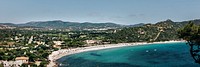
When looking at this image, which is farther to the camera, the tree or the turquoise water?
the turquoise water

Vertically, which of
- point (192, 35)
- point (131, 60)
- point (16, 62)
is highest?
point (192, 35)

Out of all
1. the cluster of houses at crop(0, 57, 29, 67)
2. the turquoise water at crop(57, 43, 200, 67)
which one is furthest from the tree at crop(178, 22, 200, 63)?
the cluster of houses at crop(0, 57, 29, 67)

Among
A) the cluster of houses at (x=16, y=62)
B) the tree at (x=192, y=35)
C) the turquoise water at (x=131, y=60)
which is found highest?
the tree at (x=192, y=35)

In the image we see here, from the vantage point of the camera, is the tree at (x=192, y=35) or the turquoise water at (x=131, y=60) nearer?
the tree at (x=192, y=35)

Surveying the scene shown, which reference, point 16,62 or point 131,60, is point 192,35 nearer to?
point 16,62

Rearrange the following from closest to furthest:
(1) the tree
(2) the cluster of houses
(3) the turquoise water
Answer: (1) the tree < (2) the cluster of houses < (3) the turquoise water

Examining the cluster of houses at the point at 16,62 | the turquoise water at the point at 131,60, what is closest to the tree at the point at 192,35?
the turquoise water at the point at 131,60

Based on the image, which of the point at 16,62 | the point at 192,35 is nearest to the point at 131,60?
the point at 16,62

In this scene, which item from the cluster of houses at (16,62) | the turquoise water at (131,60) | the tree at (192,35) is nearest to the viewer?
the tree at (192,35)

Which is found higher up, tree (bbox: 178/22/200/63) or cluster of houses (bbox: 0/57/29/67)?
tree (bbox: 178/22/200/63)

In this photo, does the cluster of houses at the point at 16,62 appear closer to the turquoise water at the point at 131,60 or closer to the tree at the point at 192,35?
the turquoise water at the point at 131,60

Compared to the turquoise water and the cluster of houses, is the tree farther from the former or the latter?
the cluster of houses

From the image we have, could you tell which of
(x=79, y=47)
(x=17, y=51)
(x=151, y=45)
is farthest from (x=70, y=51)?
(x=151, y=45)
